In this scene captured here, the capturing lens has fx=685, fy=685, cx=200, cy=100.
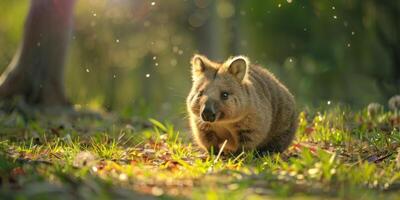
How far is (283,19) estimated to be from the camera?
23344mm

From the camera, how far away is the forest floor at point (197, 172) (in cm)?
519

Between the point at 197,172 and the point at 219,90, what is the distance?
5.43 ft

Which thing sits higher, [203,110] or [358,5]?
[358,5]

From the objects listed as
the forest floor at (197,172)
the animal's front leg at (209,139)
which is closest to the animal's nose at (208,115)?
the forest floor at (197,172)

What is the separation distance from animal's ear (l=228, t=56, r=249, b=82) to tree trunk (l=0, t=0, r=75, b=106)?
6.15 meters

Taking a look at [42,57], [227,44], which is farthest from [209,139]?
[227,44]

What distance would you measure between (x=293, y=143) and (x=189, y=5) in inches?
504

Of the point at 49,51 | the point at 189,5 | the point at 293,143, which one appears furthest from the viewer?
the point at 189,5

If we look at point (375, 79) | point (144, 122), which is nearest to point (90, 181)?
point (144, 122)

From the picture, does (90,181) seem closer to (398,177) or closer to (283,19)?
(398,177)

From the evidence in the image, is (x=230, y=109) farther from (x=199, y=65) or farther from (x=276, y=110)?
(x=276, y=110)

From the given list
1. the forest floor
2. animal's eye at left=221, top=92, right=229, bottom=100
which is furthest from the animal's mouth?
the forest floor

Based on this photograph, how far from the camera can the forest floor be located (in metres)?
5.19

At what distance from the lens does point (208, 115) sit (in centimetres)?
740
